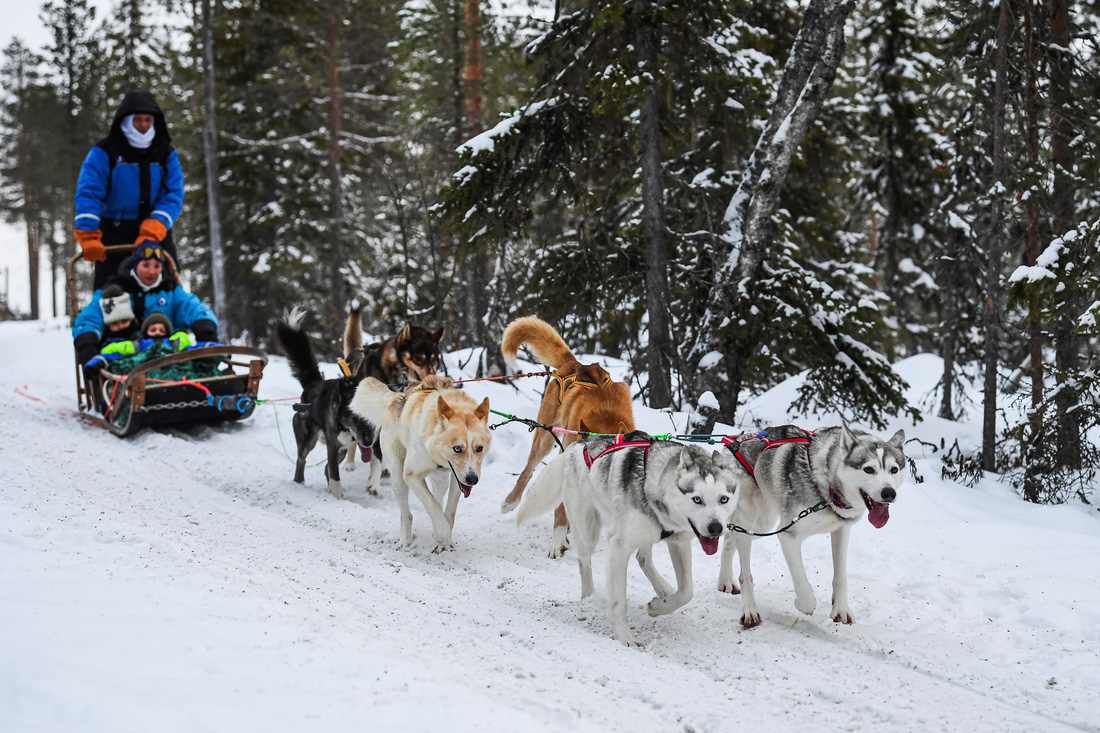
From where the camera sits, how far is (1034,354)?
8.60 metres

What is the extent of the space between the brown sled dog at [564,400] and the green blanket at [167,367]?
4.65 metres

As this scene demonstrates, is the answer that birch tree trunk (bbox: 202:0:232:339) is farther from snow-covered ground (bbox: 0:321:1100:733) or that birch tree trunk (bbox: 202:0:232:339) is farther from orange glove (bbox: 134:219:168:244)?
snow-covered ground (bbox: 0:321:1100:733)

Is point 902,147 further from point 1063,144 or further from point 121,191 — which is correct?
point 121,191

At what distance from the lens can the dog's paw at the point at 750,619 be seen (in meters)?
4.44

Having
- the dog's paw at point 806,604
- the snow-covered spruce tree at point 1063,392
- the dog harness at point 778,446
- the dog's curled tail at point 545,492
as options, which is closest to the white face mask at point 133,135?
the dog's curled tail at point 545,492

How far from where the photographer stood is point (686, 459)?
400 cm

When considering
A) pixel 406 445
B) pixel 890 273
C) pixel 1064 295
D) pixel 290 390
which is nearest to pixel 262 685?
pixel 406 445

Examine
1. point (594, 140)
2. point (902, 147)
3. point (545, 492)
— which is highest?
point (902, 147)

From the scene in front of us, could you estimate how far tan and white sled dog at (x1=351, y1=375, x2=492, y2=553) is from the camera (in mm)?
5473

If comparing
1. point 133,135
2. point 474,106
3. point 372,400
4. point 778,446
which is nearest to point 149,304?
point 133,135

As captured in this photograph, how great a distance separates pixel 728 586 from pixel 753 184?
4555mm

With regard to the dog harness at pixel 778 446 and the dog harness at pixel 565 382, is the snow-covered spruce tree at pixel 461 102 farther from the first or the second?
the dog harness at pixel 778 446

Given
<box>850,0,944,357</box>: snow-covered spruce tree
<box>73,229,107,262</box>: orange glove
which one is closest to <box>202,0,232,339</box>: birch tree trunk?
<box>73,229,107,262</box>: orange glove

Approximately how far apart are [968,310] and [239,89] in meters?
17.3
